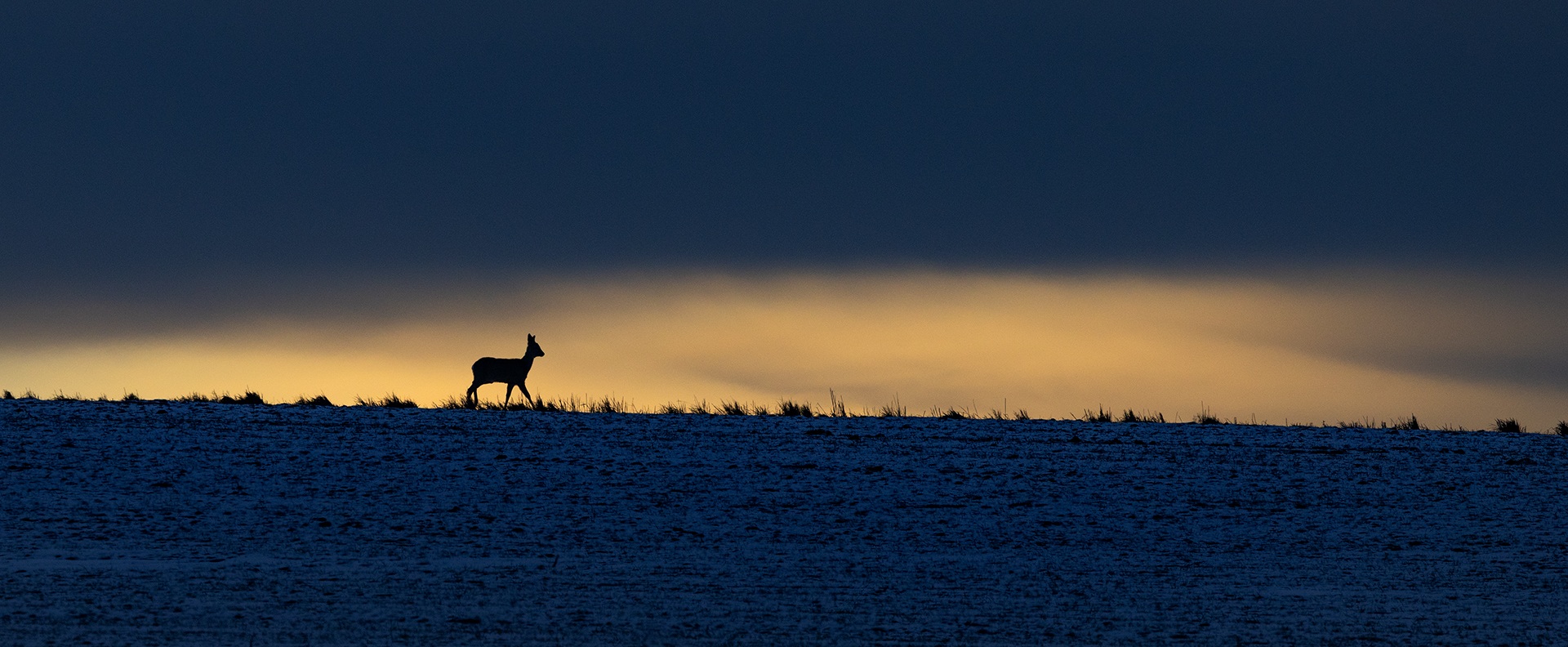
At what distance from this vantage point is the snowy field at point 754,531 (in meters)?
10.0

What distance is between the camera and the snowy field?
1005cm

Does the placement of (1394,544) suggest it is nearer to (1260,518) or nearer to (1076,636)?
(1260,518)

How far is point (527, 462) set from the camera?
16.7m

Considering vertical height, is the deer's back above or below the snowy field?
above

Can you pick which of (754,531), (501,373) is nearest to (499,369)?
(501,373)

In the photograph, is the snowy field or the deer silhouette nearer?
the snowy field

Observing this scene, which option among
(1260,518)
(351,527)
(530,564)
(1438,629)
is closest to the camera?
(1438,629)

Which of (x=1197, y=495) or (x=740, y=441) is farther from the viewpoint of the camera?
(x=740, y=441)

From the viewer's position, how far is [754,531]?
13.4 m

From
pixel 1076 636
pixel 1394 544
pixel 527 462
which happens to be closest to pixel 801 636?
pixel 1076 636

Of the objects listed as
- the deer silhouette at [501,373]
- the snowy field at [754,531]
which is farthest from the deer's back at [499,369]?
the snowy field at [754,531]

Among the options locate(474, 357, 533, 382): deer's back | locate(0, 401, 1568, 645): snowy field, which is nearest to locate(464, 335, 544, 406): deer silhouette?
locate(474, 357, 533, 382): deer's back

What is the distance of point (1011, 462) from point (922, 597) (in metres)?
6.60

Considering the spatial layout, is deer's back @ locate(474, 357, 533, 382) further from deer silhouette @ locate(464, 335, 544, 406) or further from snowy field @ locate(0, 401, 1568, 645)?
snowy field @ locate(0, 401, 1568, 645)
